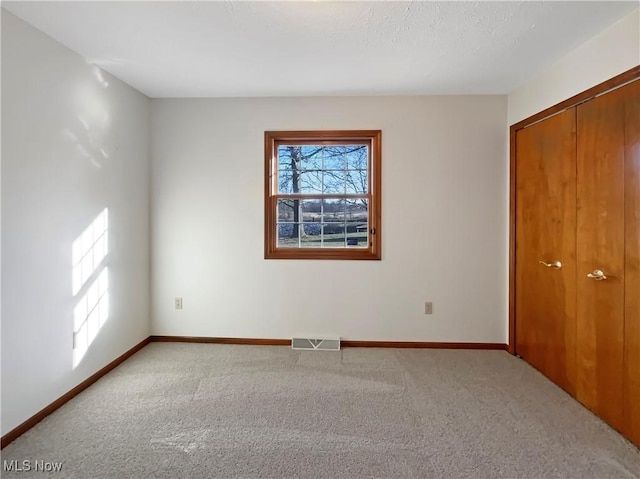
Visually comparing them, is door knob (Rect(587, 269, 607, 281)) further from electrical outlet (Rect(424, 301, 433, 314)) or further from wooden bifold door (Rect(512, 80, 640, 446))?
electrical outlet (Rect(424, 301, 433, 314))

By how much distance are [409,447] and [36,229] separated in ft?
8.34

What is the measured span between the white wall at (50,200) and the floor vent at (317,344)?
1.55 metres

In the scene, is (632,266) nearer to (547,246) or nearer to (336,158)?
(547,246)

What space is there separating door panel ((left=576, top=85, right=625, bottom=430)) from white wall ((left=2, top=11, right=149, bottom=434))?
3.51 metres

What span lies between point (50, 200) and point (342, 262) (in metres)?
2.31

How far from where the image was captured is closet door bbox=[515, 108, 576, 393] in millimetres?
2361

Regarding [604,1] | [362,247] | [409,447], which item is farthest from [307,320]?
[604,1]

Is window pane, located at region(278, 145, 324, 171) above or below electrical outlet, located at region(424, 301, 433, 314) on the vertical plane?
above

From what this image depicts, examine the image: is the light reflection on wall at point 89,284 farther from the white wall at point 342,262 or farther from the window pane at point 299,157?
the window pane at point 299,157

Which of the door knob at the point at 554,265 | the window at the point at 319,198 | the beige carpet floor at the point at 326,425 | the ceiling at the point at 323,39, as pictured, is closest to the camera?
the beige carpet floor at the point at 326,425

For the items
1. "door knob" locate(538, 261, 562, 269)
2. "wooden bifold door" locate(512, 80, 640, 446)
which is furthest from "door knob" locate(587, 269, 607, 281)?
"door knob" locate(538, 261, 562, 269)

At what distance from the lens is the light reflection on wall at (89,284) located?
7.73ft

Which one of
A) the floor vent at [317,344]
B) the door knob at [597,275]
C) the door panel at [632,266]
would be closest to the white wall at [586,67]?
the door panel at [632,266]

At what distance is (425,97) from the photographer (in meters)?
3.16
